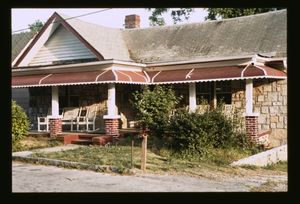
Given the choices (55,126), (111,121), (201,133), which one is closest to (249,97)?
(201,133)

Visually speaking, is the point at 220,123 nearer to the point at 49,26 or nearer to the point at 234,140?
the point at 234,140

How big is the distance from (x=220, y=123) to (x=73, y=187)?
4903 millimetres

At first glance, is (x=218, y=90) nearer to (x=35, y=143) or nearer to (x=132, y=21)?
(x=35, y=143)

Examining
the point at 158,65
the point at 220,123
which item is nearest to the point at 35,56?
the point at 158,65

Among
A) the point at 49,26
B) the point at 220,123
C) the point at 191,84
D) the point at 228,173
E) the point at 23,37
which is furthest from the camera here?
the point at 23,37

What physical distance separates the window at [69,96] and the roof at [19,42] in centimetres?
513

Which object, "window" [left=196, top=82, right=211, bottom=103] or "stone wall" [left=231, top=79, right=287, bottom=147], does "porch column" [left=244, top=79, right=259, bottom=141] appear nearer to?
"stone wall" [left=231, top=79, right=287, bottom=147]

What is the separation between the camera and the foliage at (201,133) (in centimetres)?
1058

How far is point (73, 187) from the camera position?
297 inches

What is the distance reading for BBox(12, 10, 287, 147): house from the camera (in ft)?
44.7

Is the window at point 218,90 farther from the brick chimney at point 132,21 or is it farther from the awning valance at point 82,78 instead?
the brick chimney at point 132,21

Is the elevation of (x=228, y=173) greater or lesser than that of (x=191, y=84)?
lesser

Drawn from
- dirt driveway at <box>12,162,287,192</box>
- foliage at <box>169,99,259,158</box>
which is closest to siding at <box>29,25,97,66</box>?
foliage at <box>169,99,259,158</box>
